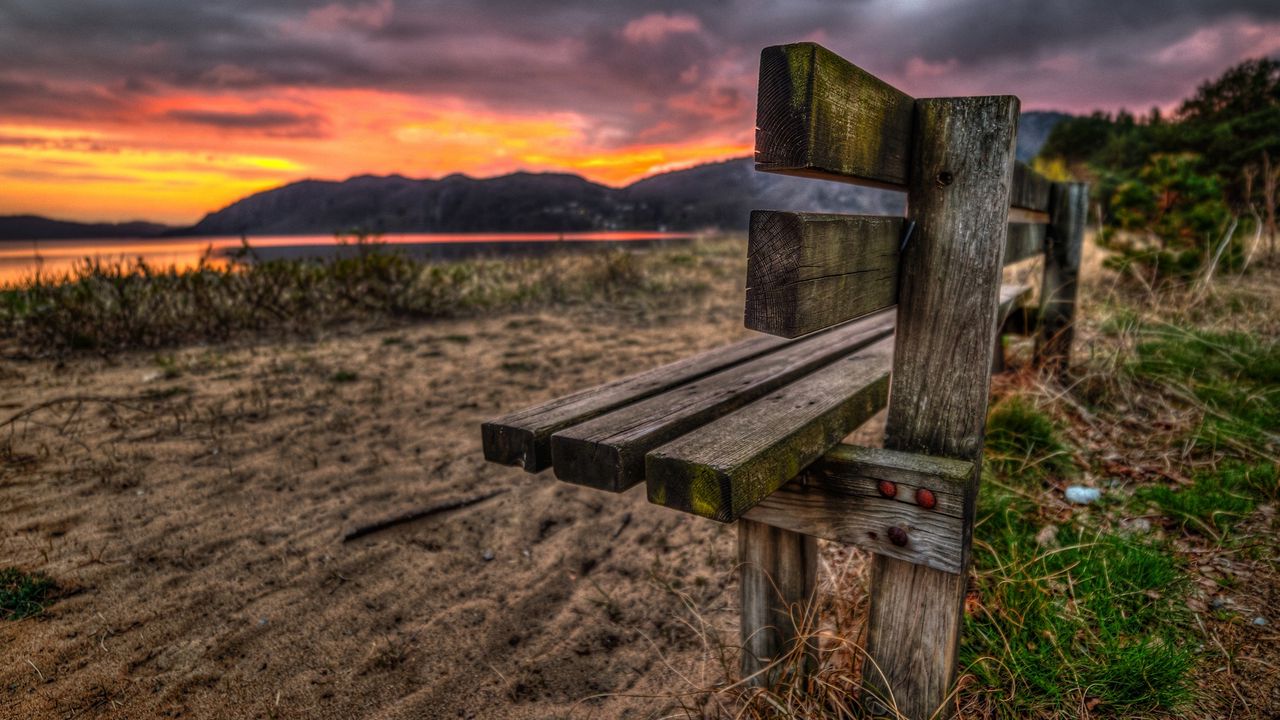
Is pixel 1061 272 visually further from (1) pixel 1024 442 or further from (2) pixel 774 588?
(2) pixel 774 588

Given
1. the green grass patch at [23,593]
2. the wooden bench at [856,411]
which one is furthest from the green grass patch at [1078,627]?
the green grass patch at [23,593]

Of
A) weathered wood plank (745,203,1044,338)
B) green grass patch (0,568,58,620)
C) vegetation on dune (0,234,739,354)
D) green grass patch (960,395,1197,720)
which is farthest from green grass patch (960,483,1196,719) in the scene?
vegetation on dune (0,234,739,354)

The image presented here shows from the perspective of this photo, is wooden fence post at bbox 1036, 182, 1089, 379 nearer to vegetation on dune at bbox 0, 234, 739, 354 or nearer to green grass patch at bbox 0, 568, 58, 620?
green grass patch at bbox 0, 568, 58, 620

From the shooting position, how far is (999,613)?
1.88 meters

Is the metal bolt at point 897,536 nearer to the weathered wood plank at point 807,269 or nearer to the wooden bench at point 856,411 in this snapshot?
the wooden bench at point 856,411

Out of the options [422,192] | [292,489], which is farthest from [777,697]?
[422,192]

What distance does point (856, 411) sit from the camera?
70.5 inches

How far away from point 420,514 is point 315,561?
1.73ft

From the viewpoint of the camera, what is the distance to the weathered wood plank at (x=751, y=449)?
48.3 inches

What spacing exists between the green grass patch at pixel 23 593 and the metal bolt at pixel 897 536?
305 centimetres

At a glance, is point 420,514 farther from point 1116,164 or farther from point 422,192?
point 422,192

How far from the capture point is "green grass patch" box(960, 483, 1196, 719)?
159cm

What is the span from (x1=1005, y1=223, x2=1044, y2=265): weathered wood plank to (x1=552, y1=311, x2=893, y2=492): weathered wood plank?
41.9 inches

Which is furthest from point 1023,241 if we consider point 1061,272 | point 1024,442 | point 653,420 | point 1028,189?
point 653,420
